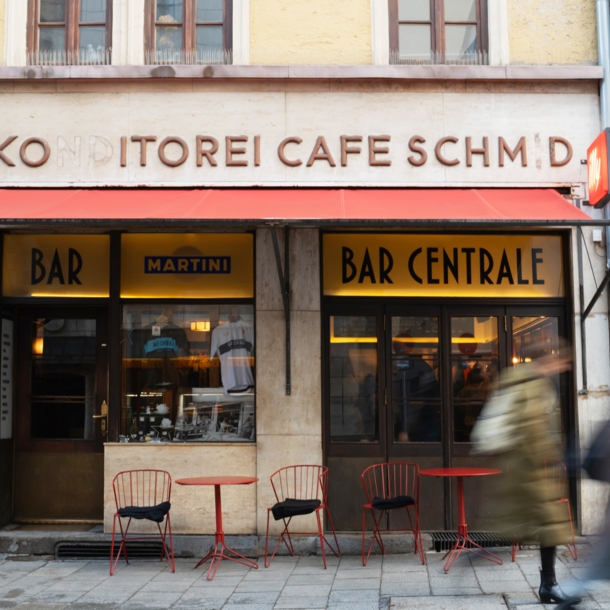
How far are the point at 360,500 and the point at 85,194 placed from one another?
4.40 metres

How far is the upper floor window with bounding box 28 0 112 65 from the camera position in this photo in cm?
962

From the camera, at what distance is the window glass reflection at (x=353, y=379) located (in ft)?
30.5

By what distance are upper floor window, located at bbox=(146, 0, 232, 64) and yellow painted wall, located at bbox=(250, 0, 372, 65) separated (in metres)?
0.43

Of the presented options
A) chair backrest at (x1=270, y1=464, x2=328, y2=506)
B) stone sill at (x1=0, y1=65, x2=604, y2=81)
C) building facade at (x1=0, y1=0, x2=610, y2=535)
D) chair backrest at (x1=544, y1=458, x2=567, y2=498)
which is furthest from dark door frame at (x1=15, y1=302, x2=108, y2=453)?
chair backrest at (x1=544, y1=458, x2=567, y2=498)

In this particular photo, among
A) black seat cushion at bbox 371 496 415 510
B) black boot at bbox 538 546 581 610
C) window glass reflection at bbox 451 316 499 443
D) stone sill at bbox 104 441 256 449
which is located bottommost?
black boot at bbox 538 546 581 610

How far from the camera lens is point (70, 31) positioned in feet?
31.7

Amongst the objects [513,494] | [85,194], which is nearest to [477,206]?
[513,494]

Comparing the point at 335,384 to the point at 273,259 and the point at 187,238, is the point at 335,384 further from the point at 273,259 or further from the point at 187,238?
the point at 187,238

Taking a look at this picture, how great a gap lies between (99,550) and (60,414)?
5.78 ft

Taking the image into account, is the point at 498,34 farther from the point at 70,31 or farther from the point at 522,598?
the point at 522,598

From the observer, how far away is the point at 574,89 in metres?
9.16

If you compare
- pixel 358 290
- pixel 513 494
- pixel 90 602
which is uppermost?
pixel 358 290

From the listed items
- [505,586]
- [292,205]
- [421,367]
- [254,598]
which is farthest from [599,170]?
[254,598]

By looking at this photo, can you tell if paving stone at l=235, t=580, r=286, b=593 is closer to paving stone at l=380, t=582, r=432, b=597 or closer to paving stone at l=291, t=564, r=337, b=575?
paving stone at l=291, t=564, r=337, b=575
